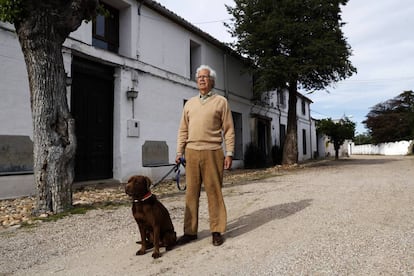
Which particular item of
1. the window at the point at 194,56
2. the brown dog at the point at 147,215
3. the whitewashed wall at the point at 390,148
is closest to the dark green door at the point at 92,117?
the window at the point at 194,56

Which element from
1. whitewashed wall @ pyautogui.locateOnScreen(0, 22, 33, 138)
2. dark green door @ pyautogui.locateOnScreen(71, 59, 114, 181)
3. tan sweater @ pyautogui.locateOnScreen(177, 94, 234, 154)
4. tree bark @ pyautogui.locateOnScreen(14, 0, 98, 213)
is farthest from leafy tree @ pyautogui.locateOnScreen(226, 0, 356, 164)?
tan sweater @ pyautogui.locateOnScreen(177, 94, 234, 154)

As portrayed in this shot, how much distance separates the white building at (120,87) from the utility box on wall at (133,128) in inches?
1.2

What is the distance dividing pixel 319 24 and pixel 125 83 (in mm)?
8310

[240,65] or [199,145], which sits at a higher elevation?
[240,65]

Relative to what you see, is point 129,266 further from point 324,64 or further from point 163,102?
point 324,64

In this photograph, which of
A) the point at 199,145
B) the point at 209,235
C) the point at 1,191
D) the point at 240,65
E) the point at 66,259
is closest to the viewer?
the point at 66,259

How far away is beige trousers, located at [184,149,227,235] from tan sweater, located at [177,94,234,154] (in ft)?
0.32

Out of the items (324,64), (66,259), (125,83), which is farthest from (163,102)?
(66,259)

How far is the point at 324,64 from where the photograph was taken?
13.2 m

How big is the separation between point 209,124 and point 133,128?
6.55 m

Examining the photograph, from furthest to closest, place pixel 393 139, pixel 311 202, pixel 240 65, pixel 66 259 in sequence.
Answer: pixel 393 139
pixel 240 65
pixel 311 202
pixel 66 259

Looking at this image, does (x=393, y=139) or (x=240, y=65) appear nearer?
(x=240, y=65)

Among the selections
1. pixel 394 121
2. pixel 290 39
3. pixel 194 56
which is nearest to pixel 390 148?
pixel 394 121

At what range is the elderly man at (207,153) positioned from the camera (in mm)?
3623
